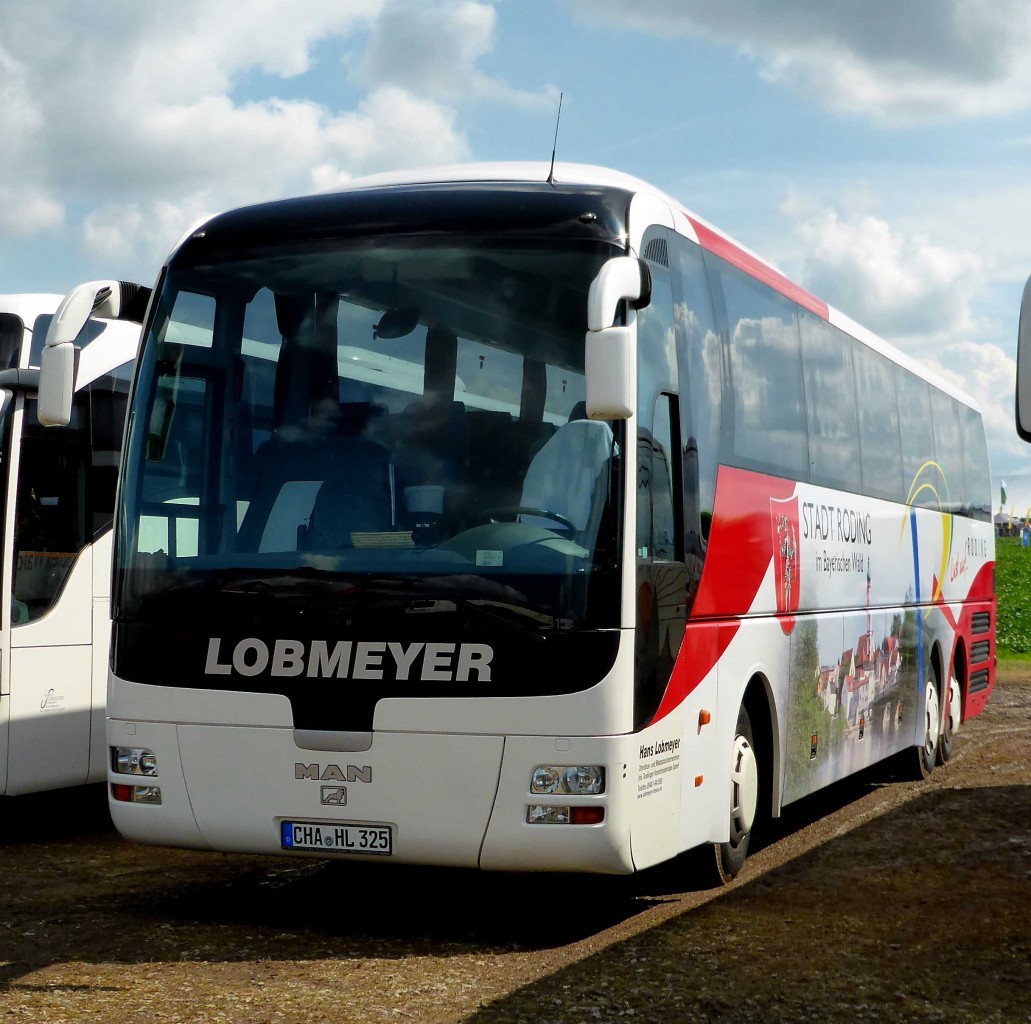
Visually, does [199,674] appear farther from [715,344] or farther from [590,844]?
[715,344]

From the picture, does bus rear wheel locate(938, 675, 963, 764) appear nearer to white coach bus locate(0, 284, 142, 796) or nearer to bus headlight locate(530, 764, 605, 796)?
white coach bus locate(0, 284, 142, 796)

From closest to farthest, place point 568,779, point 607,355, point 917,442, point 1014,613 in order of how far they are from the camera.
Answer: point 607,355, point 568,779, point 917,442, point 1014,613

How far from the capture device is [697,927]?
769cm

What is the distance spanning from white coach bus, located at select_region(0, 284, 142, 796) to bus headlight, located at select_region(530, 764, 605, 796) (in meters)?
4.38

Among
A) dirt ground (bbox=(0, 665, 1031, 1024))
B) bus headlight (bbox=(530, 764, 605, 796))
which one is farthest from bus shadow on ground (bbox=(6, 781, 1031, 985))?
bus headlight (bbox=(530, 764, 605, 796))

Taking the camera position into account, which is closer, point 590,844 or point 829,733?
point 590,844

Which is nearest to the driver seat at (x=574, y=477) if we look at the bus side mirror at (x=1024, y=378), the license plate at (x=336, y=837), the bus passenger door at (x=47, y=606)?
the license plate at (x=336, y=837)

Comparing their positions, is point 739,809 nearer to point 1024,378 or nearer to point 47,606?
point 1024,378

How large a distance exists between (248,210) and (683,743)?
3350 millimetres

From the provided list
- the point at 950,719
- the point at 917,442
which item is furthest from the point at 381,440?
the point at 950,719

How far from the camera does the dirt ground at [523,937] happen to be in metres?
6.24

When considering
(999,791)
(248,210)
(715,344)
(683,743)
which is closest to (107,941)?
(683,743)

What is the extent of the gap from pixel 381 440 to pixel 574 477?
0.90 meters

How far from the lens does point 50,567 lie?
10.2 m
